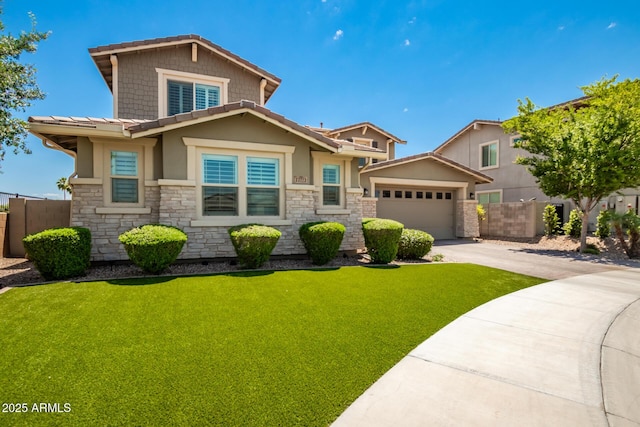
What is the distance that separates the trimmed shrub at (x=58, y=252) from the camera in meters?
6.36

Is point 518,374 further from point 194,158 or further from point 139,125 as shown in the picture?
point 139,125

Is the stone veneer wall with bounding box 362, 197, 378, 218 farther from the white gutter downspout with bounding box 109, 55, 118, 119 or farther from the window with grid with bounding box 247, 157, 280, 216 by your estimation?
the white gutter downspout with bounding box 109, 55, 118, 119

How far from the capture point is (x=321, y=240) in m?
8.53

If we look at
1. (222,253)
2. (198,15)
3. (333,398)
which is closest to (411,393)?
(333,398)

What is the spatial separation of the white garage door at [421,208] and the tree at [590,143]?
4366 mm

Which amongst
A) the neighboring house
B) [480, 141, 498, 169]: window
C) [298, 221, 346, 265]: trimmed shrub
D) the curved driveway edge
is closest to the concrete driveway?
the curved driveway edge

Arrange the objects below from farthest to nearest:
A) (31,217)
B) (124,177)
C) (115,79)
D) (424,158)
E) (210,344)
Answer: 1. (424,158)
2. (115,79)
3. (31,217)
4. (124,177)
5. (210,344)

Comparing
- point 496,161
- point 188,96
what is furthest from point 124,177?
point 496,161

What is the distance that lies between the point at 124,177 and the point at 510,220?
1818 cm

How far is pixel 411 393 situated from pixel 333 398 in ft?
2.50

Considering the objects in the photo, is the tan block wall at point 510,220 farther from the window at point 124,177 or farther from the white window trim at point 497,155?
the window at point 124,177

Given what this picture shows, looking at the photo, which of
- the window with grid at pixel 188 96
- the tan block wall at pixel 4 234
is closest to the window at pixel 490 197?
the window with grid at pixel 188 96

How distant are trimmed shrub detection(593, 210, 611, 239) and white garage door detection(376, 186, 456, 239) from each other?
616 cm

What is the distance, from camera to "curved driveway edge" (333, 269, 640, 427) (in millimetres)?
2562
